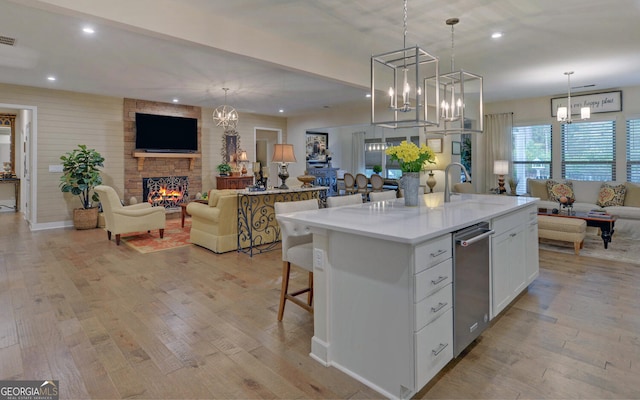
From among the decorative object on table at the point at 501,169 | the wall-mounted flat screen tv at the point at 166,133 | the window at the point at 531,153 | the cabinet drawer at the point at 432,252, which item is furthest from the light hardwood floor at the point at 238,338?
the window at the point at 531,153

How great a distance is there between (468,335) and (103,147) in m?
8.15

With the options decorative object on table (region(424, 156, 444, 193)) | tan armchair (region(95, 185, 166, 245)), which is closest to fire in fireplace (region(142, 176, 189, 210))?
tan armchair (region(95, 185, 166, 245))

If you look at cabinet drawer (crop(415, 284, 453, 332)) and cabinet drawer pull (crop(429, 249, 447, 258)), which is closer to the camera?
cabinet drawer (crop(415, 284, 453, 332))

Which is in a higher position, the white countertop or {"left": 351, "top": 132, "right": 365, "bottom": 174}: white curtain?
{"left": 351, "top": 132, "right": 365, "bottom": 174}: white curtain

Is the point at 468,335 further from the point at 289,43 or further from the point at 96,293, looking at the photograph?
the point at 289,43

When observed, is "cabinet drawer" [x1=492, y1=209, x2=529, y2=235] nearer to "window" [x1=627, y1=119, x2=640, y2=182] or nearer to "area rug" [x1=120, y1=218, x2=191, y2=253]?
"area rug" [x1=120, y1=218, x2=191, y2=253]

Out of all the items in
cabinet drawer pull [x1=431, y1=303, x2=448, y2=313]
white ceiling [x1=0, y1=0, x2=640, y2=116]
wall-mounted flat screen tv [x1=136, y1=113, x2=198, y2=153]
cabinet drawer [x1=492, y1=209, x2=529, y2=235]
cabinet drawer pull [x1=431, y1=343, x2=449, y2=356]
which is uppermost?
white ceiling [x1=0, y1=0, x2=640, y2=116]

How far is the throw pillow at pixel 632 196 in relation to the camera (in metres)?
6.21

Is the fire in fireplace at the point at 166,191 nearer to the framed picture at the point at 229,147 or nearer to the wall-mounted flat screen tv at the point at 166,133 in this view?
the wall-mounted flat screen tv at the point at 166,133

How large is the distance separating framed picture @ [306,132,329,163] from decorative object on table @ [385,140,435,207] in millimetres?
9409

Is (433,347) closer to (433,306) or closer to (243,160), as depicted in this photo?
(433,306)

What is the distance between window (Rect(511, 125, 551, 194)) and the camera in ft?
26.8

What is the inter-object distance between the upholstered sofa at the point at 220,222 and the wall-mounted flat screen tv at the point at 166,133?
394 cm

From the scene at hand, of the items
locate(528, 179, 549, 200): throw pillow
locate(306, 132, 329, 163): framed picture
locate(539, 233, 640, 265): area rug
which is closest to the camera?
locate(539, 233, 640, 265): area rug
